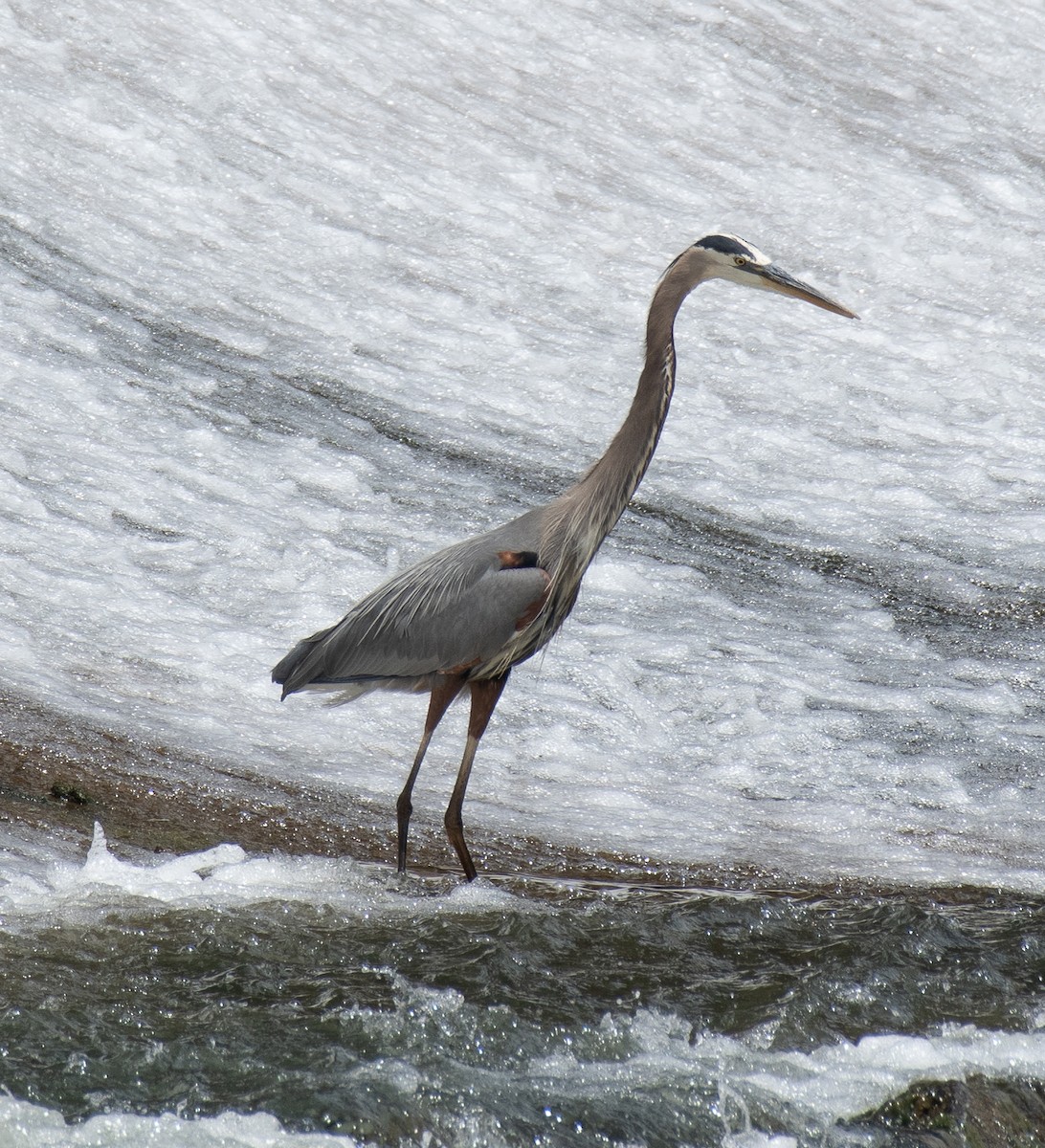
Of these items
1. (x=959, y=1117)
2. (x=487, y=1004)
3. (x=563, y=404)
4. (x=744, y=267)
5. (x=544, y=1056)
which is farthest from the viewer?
(x=563, y=404)

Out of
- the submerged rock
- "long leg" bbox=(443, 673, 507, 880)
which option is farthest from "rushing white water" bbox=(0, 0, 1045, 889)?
the submerged rock

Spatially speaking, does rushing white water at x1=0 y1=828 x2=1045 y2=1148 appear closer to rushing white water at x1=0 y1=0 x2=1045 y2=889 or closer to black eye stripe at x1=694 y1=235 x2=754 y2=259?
rushing white water at x1=0 y1=0 x2=1045 y2=889

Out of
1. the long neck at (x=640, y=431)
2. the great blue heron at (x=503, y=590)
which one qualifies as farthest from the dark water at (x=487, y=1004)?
the long neck at (x=640, y=431)

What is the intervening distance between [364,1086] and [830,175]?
31.1 ft

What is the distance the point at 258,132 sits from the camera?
33.6 feet

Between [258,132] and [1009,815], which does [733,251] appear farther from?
[258,132]

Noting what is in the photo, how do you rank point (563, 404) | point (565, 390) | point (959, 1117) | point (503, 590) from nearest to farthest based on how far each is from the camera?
point (959, 1117), point (503, 590), point (563, 404), point (565, 390)

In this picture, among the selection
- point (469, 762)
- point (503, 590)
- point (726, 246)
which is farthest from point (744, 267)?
point (469, 762)

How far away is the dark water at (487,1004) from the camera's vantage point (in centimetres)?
312

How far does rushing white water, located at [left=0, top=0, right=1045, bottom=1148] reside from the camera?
557cm

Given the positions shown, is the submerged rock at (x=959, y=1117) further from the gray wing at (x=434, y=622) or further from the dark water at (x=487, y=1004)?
the gray wing at (x=434, y=622)

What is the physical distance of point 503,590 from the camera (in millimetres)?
4844

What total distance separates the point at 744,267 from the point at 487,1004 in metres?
2.51

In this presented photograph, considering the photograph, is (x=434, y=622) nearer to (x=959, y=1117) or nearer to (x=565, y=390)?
(x=959, y=1117)
